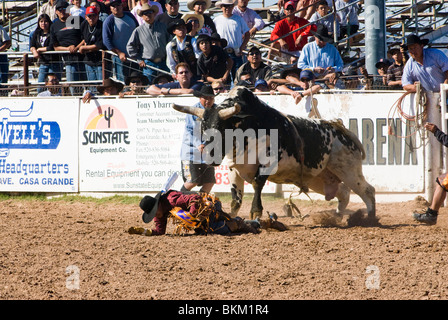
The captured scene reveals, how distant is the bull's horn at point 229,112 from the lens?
8.38 metres

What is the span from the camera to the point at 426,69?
10.7m

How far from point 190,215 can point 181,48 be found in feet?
18.8

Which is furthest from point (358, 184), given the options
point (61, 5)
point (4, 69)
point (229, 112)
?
point (4, 69)

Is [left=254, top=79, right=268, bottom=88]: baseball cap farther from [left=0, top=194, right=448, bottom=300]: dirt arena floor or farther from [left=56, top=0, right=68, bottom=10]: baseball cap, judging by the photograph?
[left=56, top=0, right=68, bottom=10]: baseball cap

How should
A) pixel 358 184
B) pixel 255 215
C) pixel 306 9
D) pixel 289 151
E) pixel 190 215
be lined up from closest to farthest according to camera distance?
pixel 190 215, pixel 255 215, pixel 289 151, pixel 358 184, pixel 306 9

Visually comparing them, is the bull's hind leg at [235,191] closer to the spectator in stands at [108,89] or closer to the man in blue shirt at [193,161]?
the man in blue shirt at [193,161]

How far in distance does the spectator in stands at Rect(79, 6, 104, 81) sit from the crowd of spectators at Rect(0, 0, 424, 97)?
20mm

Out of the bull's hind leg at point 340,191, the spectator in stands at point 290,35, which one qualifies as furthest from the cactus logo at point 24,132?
the bull's hind leg at point 340,191

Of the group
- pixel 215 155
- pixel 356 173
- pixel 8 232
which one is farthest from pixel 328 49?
pixel 8 232

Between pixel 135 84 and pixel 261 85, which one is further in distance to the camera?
pixel 135 84

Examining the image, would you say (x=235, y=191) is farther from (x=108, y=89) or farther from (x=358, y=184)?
(x=108, y=89)

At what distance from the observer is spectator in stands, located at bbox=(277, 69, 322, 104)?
11.3 m

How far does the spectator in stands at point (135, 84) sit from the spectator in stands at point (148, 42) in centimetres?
38
